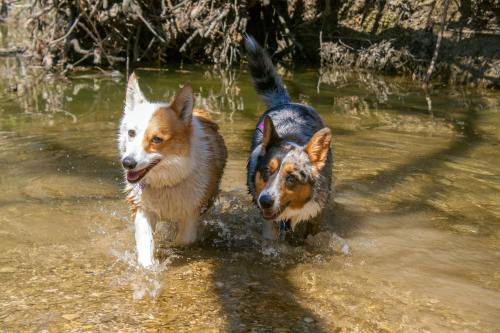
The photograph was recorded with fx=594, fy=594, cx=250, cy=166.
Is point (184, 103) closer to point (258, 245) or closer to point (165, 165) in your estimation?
point (165, 165)

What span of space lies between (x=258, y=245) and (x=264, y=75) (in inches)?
68.3

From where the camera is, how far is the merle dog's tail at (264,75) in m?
5.23

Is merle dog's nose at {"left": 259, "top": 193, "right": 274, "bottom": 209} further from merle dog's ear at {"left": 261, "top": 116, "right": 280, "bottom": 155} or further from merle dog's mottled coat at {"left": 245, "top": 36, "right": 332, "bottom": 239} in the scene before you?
merle dog's ear at {"left": 261, "top": 116, "right": 280, "bottom": 155}

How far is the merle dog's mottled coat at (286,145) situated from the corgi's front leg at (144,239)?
2.43 ft

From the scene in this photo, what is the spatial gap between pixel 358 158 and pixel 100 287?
3.58m

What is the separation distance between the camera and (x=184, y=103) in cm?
383

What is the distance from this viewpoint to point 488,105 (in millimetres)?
9148

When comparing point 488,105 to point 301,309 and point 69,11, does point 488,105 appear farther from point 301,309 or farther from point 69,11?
point 69,11

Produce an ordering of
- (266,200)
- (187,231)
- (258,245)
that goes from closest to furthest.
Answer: (266,200) → (187,231) → (258,245)

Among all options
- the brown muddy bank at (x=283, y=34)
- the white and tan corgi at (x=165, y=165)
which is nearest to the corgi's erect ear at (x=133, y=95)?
the white and tan corgi at (x=165, y=165)

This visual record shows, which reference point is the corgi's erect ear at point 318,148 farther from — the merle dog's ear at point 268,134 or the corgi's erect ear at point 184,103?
the corgi's erect ear at point 184,103

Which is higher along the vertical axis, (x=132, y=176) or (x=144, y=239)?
(x=132, y=176)

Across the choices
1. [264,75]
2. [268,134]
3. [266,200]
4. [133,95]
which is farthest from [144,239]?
[264,75]

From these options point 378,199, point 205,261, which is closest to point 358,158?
point 378,199
